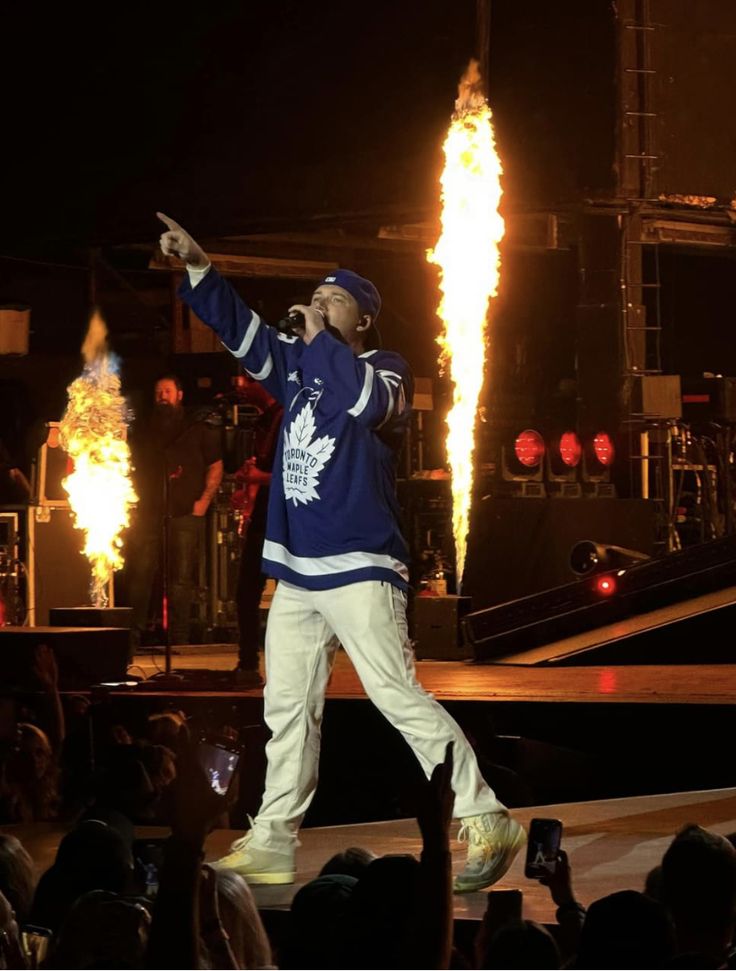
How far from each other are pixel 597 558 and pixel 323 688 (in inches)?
280

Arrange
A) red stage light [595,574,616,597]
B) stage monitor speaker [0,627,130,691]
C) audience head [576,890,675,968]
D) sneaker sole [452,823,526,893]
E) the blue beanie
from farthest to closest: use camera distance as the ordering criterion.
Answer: red stage light [595,574,616,597] → stage monitor speaker [0,627,130,691] → the blue beanie → sneaker sole [452,823,526,893] → audience head [576,890,675,968]

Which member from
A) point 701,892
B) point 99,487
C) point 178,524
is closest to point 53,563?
point 99,487

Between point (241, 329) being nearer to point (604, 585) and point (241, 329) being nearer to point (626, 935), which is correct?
point (626, 935)

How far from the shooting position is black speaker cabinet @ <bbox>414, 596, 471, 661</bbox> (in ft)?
37.6

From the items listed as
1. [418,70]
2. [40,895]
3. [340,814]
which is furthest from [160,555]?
[40,895]

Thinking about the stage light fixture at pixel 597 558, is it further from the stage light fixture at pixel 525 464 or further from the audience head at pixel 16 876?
the audience head at pixel 16 876

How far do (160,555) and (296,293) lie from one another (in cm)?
543

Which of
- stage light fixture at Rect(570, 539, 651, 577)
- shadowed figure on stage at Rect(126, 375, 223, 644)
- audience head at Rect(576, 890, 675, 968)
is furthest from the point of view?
shadowed figure on stage at Rect(126, 375, 223, 644)

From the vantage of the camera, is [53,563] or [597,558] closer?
[597,558]

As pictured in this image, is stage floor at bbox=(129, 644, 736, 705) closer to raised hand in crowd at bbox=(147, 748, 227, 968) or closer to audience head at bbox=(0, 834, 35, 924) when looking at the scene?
audience head at bbox=(0, 834, 35, 924)

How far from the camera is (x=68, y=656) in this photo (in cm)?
872

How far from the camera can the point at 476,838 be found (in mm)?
5305

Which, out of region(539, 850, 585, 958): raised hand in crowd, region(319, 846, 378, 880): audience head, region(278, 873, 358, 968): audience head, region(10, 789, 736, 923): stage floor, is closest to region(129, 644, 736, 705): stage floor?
region(10, 789, 736, 923): stage floor

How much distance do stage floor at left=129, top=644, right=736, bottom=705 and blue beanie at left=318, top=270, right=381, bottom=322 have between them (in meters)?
2.38
